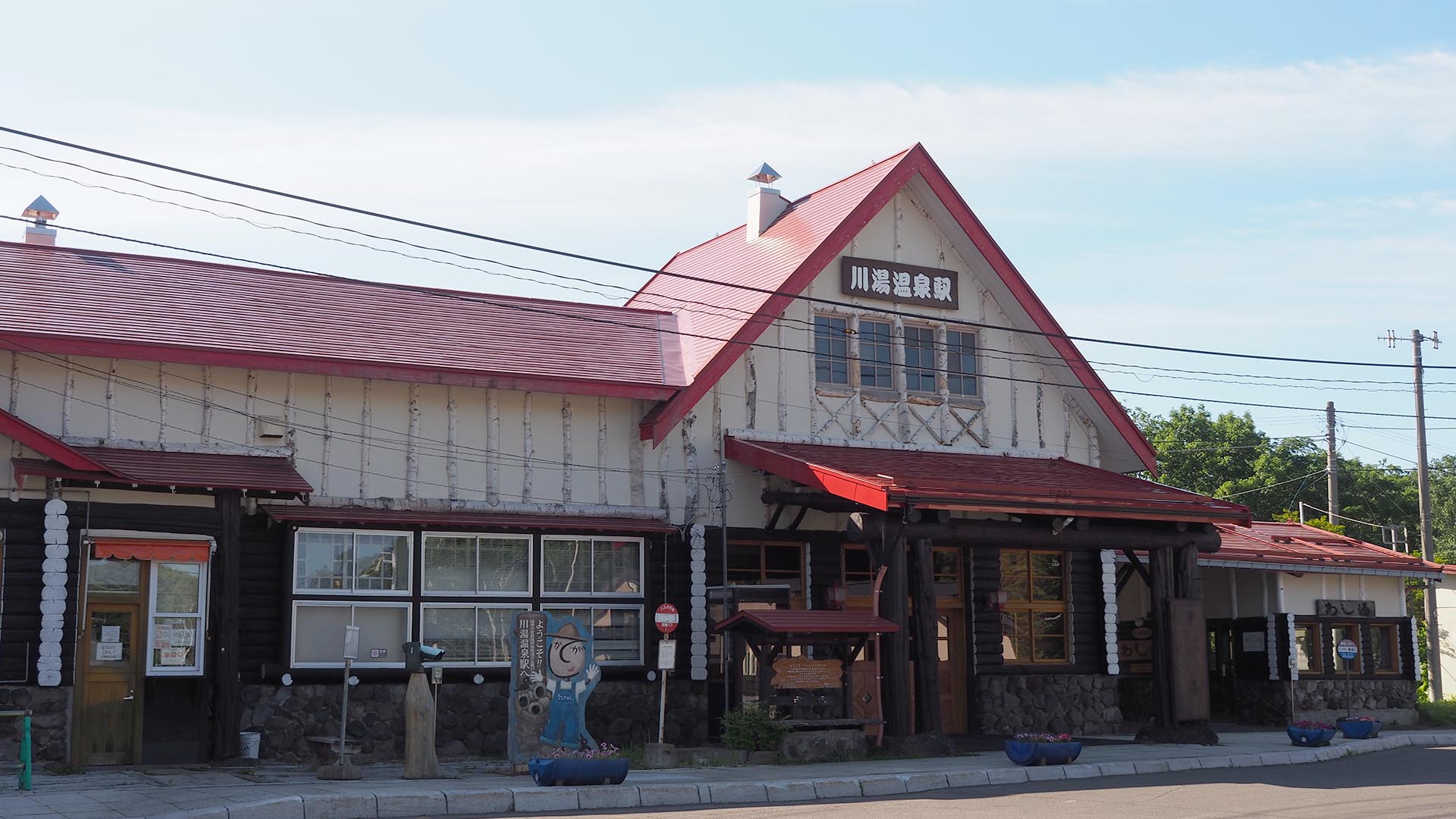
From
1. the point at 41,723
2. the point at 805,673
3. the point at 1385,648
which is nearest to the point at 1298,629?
the point at 1385,648

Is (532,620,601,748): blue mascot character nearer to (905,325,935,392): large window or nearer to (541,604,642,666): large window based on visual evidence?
(541,604,642,666): large window

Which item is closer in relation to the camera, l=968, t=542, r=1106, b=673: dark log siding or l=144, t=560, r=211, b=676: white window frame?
l=144, t=560, r=211, b=676: white window frame

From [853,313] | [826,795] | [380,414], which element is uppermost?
[853,313]

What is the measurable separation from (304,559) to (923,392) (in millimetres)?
10257

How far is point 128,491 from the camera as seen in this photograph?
672 inches

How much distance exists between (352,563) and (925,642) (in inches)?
304

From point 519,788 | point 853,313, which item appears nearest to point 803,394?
point 853,313

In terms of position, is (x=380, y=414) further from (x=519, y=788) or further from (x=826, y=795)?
(x=826, y=795)

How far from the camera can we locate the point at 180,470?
1667 cm

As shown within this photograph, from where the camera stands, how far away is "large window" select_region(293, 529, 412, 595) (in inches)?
714

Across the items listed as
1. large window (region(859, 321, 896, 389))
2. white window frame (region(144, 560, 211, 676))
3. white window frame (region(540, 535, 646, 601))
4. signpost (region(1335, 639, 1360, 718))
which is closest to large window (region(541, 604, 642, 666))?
white window frame (region(540, 535, 646, 601))

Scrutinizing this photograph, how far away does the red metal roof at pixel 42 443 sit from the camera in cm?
1573

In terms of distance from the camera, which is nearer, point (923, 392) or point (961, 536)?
point (961, 536)

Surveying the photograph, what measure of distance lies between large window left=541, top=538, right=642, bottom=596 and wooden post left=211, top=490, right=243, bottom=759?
429 cm
